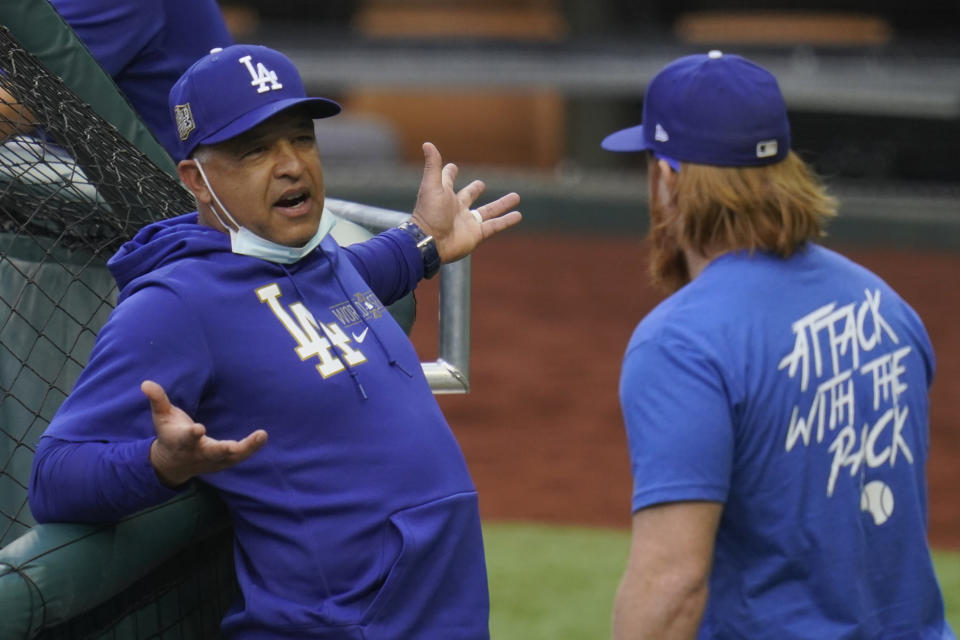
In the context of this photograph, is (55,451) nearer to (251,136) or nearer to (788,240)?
(251,136)

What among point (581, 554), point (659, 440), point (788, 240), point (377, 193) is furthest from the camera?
point (377, 193)

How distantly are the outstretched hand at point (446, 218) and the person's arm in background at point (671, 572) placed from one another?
0.88 m

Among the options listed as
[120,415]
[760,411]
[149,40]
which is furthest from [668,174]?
[149,40]

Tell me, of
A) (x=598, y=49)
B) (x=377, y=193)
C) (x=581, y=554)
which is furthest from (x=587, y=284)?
(x=581, y=554)

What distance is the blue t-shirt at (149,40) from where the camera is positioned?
9.93 ft

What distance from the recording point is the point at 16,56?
8.39ft

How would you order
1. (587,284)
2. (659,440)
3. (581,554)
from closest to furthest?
(659,440) < (581,554) < (587,284)

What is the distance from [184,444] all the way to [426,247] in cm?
90

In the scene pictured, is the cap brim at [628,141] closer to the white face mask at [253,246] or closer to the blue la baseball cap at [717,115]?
the blue la baseball cap at [717,115]

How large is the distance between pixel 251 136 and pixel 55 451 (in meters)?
0.56

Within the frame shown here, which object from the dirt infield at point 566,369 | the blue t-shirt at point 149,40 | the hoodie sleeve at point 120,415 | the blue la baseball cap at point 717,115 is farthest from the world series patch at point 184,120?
the dirt infield at point 566,369

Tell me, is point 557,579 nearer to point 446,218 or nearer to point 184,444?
point 446,218

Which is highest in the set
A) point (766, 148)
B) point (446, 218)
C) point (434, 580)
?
point (766, 148)

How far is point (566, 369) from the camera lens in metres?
10.5
